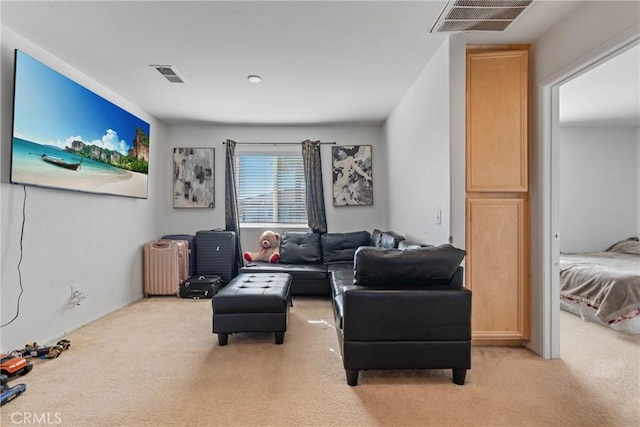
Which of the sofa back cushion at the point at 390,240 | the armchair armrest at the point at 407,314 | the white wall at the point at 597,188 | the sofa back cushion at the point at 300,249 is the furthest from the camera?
the white wall at the point at 597,188

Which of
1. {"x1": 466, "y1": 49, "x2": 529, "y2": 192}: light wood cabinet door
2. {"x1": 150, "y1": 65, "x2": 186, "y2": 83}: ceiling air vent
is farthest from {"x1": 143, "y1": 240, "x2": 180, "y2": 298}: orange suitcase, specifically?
{"x1": 466, "y1": 49, "x2": 529, "y2": 192}: light wood cabinet door

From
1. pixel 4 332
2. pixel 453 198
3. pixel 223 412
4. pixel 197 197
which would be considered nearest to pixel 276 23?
pixel 453 198

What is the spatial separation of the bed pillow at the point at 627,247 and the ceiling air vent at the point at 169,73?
250 inches

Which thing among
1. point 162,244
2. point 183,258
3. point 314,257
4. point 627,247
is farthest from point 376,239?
point 627,247

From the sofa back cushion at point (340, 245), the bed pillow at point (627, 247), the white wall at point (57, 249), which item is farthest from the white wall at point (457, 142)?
the bed pillow at point (627, 247)

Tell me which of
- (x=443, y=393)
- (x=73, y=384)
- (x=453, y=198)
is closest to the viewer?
(x=443, y=393)

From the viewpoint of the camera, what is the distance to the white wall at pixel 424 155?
8.55 ft

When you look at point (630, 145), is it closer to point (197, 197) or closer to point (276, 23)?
point (276, 23)

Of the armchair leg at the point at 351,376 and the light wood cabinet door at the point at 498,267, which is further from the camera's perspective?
the light wood cabinet door at the point at 498,267

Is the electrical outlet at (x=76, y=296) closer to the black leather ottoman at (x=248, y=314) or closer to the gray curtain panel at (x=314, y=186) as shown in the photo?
the black leather ottoman at (x=248, y=314)

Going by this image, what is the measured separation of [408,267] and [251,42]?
2.05 m

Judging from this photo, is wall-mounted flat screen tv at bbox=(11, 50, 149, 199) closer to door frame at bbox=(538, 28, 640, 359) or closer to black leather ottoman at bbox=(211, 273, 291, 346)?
black leather ottoman at bbox=(211, 273, 291, 346)

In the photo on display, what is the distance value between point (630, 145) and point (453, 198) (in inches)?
194

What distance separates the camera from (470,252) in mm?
2570
